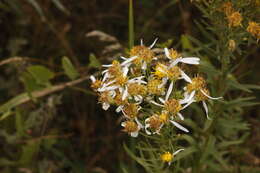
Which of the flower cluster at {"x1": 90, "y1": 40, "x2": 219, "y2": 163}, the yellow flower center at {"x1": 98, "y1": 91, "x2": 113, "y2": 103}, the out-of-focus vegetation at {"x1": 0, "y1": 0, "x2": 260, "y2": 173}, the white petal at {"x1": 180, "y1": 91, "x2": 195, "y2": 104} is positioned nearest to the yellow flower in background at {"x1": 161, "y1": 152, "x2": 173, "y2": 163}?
the flower cluster at {"x1": 90, "y1": 40, "x2": 219, "y2": 163}

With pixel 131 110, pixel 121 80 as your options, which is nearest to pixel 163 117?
pixel 131 110

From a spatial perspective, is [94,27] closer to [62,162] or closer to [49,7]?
[49,7]

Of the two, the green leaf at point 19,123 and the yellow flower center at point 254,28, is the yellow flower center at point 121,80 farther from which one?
the green leaf at point 19,123

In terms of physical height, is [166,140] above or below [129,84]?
below

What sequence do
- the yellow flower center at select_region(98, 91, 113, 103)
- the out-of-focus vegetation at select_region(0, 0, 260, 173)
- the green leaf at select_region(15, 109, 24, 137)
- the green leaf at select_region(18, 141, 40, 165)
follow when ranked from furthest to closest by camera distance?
the green leaf at select_region(18, 141, 40, 165) → the green leaf at select_region(15, 109, 24, 137) → the out-of-focus vegetation at select_region(0, 0, 260, 173) → the yellow flower center at select_region(98, 91, 113, 103)

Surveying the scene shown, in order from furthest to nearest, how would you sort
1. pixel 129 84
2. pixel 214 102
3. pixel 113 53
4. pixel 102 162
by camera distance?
pixel 102 162, pixel 113 53, pixel 214 102, pixel 129 84

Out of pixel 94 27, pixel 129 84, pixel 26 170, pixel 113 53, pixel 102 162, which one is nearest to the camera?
pixel 129 84

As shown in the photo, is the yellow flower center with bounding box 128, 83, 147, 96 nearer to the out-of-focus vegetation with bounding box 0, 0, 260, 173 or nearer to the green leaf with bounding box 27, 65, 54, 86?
the out-of-focus vegetation with bounding box 0, 0, 260, 173

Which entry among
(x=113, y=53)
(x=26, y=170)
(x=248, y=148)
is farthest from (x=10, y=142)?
(x=248, y=148)
